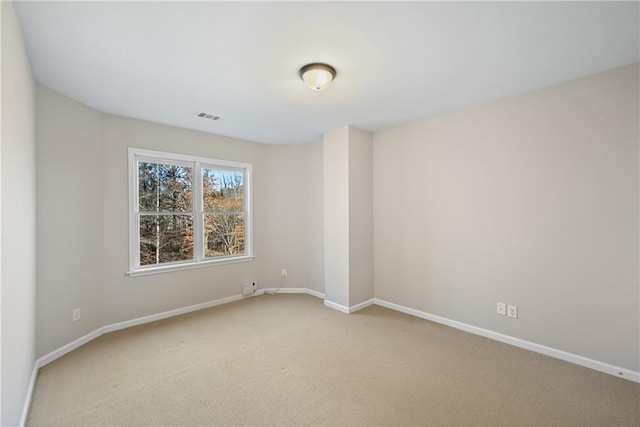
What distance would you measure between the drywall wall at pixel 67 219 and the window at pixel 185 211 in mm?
383

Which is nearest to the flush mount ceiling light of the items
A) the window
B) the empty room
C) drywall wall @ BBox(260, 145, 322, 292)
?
the empty room

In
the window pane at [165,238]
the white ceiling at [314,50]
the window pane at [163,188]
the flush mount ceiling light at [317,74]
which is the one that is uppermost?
the white ceiling at [314,50]

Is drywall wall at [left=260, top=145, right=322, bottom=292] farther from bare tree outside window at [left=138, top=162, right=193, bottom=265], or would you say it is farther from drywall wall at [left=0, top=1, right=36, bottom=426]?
drywall wall at [left=0, top=1, right=36, bottom=426]

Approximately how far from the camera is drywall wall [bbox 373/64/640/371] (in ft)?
7.58

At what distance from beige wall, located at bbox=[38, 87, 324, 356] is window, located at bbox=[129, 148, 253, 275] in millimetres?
126

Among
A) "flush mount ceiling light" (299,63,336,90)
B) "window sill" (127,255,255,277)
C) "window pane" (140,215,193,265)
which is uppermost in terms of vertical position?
"flush mount ceiling light" (299,63,336,90)

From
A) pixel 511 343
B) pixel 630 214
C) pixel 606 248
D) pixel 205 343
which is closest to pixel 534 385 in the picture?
pixel 511 343

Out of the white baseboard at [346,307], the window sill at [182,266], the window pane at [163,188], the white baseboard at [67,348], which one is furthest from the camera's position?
the white baseboard at [346,307]

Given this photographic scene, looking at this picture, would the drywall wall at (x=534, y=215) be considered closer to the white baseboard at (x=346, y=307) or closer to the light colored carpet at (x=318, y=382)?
the light colored carpet at (x=318, y=382)

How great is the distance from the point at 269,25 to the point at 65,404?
293 centimetres

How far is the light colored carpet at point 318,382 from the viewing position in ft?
6.19

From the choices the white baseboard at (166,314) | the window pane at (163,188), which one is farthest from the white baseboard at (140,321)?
the window pane at (163,188)

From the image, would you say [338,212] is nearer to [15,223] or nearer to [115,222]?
[115,222]

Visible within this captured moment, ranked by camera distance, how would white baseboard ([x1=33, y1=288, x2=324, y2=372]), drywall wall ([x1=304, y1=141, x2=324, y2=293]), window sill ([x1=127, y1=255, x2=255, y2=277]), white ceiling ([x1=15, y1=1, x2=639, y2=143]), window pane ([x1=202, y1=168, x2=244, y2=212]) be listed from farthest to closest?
drywall wall ([x1=304, y1=141, x2=324, y2=293])
window pane ([x1=202, y1=168, x2=244, y2=212])
window sill ([x1=127, y1=255, x2=255, y2=277])
white baseboard ([x1=33, y1=288, x2=324, y2=372])
white ceiling ([x1=15, y1=1, x2=639, y2=143])
